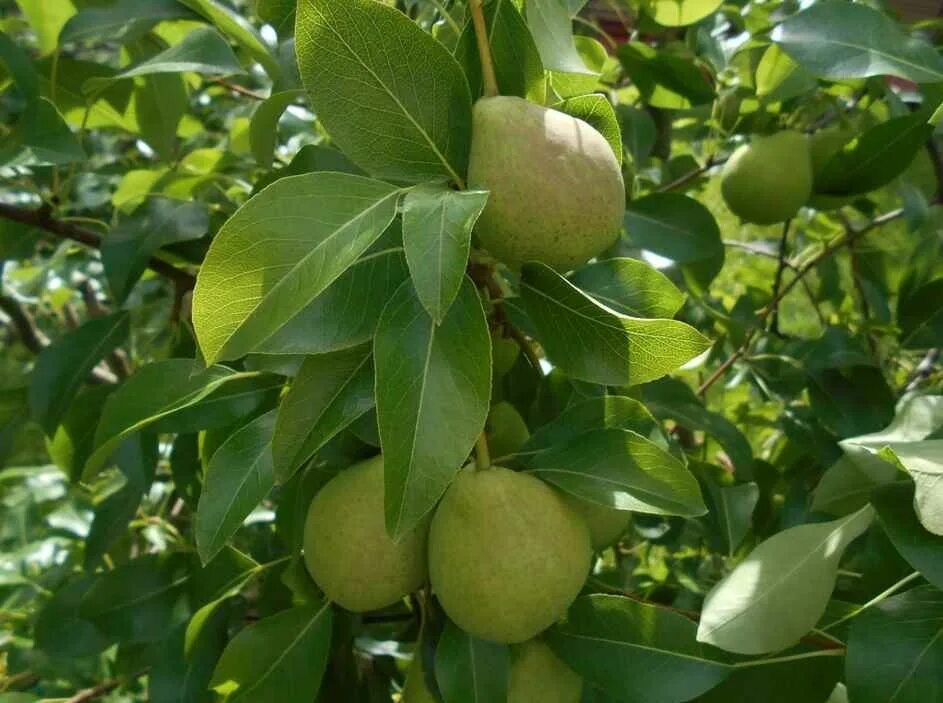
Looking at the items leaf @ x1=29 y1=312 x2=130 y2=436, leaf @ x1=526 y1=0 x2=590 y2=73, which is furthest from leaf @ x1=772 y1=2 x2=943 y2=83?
leaf @ x1=29 y1=312 x2=130 y2=436

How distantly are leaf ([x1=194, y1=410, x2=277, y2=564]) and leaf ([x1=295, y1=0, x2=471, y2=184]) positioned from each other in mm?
241

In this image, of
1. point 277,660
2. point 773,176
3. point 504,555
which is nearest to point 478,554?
point 504,555

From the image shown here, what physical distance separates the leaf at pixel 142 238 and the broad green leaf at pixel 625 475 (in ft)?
1.63

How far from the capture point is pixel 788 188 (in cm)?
126

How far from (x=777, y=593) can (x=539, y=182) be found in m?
0.36

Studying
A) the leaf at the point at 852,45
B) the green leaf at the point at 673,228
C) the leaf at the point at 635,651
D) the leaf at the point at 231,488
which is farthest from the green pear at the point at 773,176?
the leaf at the point at 231,488

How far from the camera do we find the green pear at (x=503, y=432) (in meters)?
0.86

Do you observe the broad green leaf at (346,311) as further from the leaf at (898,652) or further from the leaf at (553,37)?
the leaf at (898,652)

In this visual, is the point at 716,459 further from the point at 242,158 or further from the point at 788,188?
the point at 242,158

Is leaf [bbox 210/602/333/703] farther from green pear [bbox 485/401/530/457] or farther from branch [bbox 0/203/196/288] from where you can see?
branch [bbox 0/203/196/288]

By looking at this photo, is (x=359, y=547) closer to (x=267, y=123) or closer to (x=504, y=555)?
(x=504, y=555)

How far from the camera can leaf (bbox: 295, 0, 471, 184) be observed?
638 mm

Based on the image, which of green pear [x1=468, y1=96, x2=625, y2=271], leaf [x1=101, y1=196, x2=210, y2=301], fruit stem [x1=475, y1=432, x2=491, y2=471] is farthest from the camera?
leaf [x1=101, y1=196, x2=210, y2=301]

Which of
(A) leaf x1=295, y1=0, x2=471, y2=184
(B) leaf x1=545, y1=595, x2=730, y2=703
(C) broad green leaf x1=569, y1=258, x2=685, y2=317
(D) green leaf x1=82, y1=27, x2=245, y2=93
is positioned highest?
(A) leaf x1=295, y1=0, x2=471, y2=184
